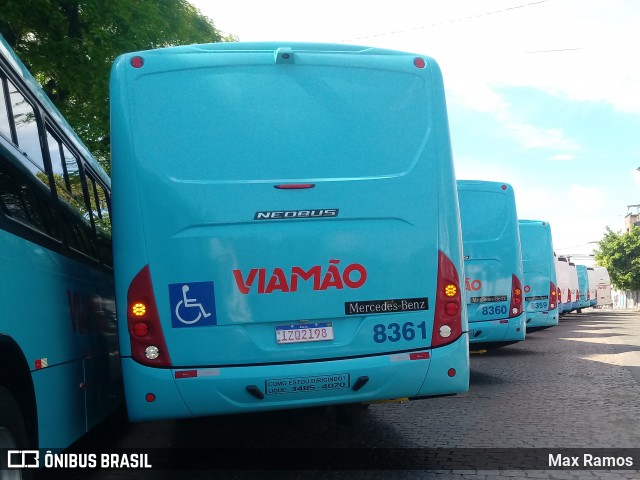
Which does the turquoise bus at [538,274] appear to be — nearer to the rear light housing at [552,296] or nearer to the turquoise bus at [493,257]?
the rear light housing at [552,296]

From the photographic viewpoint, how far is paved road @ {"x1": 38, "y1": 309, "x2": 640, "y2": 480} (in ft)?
19.7

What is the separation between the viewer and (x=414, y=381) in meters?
5.59

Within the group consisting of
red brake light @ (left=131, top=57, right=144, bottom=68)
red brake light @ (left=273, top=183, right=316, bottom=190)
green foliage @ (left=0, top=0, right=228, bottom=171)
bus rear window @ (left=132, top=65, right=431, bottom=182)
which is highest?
green foliage @ (left=0, top=0, right=228, bottom=171)

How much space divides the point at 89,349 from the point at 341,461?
2.18 meters

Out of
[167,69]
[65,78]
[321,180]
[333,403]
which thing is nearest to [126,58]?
[167,69]

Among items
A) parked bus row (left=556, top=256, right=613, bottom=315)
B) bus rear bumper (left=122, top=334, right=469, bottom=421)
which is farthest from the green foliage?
parked bus row (left=556, top=256, right=613, bottom=315)

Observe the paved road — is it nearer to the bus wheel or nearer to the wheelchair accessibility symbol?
the wheelchair accessibility symbol

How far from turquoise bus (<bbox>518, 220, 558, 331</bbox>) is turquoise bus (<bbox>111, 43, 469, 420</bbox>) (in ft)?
46.3

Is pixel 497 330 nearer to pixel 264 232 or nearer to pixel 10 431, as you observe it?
pixel 264 232

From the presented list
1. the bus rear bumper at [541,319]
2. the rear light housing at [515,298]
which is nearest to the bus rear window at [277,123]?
the rear light housing at [515,298]

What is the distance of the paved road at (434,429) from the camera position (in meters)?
6.01

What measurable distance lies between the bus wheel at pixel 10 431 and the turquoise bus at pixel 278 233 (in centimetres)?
120

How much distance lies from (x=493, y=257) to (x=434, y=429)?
5623 mm

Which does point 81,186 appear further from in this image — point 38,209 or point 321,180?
point 321,180
